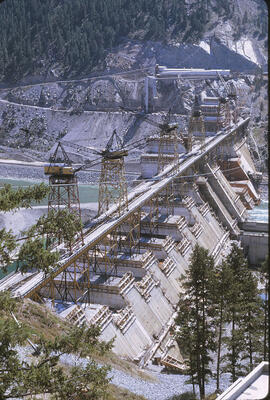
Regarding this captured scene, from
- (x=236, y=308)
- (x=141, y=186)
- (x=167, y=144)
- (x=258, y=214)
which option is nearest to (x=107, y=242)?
(x=141, y=186)

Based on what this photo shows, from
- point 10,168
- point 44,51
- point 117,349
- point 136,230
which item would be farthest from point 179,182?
point 44,51

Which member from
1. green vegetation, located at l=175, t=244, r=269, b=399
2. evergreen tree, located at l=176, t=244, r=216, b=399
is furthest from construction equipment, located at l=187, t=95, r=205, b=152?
evergreen tree, located at l=176, t=244, r=216, b=399

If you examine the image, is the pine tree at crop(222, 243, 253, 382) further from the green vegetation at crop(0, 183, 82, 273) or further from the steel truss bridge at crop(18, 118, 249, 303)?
the green vegetation at crop(0, 183, 82, 273)

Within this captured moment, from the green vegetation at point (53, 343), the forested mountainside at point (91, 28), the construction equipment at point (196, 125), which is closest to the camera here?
the green vegetation at point (53, 343)

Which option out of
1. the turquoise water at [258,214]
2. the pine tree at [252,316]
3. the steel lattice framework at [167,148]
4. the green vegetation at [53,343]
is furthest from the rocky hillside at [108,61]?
the pine tree at [252,316]

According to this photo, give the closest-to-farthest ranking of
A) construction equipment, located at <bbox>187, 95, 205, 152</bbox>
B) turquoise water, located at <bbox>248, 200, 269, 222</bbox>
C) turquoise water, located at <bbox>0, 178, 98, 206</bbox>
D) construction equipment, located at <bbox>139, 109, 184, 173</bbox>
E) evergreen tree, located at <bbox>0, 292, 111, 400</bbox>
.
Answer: evergreen tree, located at <bbox>0, 292, 111, 400</bbox> < construction equipment, located at <bbox>139, 109, 184, 173</bbox> < turquoise water, located at <bbox>248, 200, 269, 222</bbox> < construction equipment, located at <bbox>187, 95, 205, 152</bbox> < turquoise water, located at <bbox>0, 178, 98, 206</bbox>

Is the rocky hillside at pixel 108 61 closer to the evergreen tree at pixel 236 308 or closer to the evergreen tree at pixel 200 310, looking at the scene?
the evergreen tree at pixel 236 308

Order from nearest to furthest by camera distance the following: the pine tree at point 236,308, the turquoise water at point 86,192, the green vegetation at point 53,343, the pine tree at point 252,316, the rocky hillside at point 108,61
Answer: the green vegetation at point 53,343, the pine tree at point 236,308, the pine tree at point 252,316, the turquoise water at point 86,192, the rocky hillside at point 108,61

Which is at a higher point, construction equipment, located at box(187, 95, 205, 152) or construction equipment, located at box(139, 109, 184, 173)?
construction equipment, located at box(187, 95, 205, 152)
